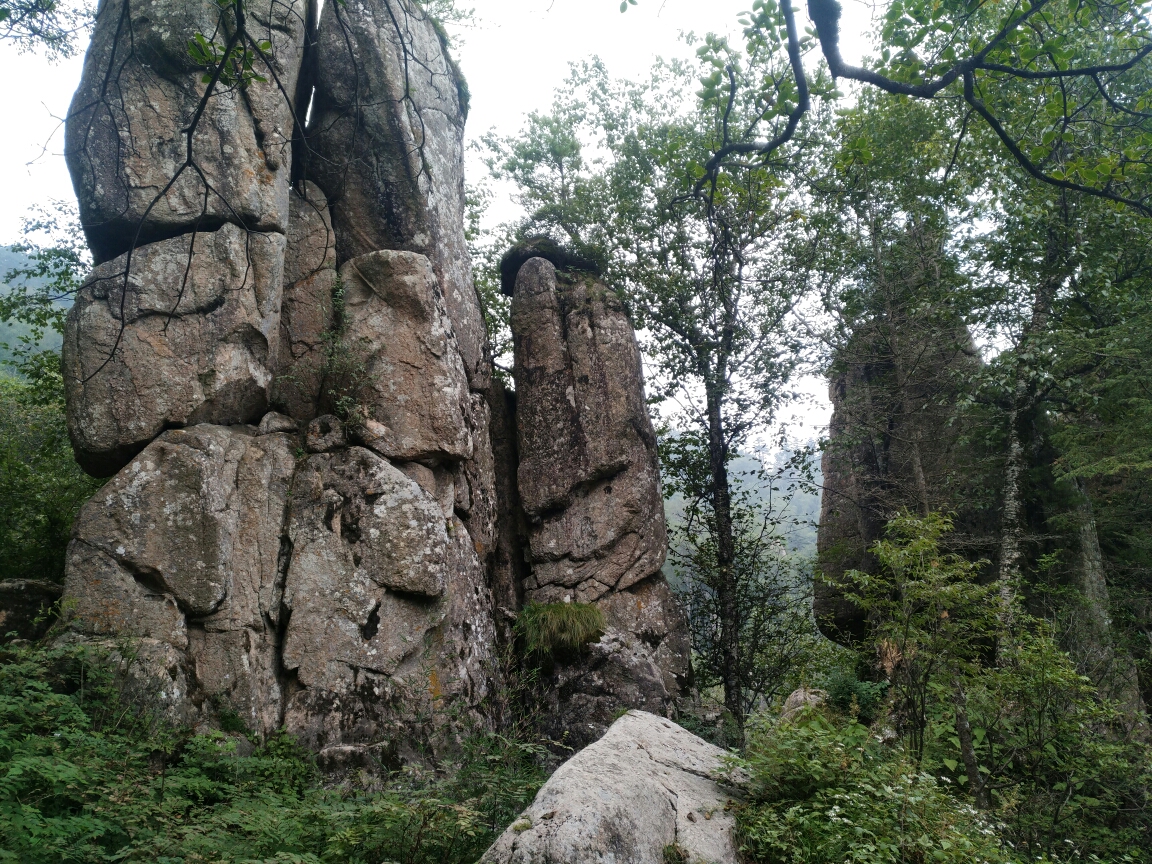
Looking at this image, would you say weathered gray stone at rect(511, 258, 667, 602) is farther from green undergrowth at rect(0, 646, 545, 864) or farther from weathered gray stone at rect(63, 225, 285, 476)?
green undergrowth at rect(0, 646, 545, 864)

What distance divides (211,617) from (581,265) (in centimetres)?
866

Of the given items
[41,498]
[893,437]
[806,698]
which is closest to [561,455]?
[806,698]

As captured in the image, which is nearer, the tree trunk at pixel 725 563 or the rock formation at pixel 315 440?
the rock formation at pixel 315 440

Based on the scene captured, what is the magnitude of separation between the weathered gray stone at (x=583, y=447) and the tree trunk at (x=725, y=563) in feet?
3.20

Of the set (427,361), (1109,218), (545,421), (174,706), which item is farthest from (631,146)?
(174,706)

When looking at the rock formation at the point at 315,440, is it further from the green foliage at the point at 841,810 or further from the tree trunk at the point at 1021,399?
the tree trunk at the point at 1021,399

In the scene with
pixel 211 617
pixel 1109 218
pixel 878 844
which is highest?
pixel 1109 218

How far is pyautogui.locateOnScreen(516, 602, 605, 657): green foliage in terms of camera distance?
33.1 ft

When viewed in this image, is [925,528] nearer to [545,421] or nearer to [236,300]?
[545,421]

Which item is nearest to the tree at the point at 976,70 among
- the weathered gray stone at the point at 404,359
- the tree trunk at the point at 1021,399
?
the weathered gray stone at the point at 404,359

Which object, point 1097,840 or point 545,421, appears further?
point 545,421

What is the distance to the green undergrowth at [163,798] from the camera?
3.67 meters

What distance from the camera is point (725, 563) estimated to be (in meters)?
11.4

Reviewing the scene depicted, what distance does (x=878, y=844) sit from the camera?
3654mm
